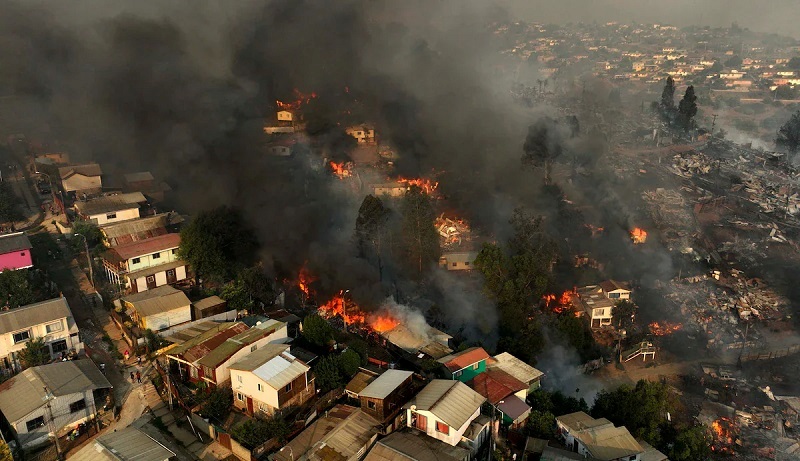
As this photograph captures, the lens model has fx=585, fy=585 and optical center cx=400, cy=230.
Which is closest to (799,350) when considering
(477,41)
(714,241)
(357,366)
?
(714,241)

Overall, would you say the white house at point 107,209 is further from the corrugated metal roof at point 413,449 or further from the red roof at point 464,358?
the corrugated metal roof at point 413,449

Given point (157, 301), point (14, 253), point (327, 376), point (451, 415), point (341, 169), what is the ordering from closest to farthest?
point (451, 415), point (327, 376), point (157, 301), point (14, 253), point (341, 169)

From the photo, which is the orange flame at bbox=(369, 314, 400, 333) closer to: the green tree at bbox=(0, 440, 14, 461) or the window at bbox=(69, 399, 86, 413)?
the window at bbox=(69, 399, 86, 413)

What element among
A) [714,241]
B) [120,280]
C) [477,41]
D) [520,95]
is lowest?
[714,241]

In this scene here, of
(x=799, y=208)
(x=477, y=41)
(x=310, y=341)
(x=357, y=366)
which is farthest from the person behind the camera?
(x=477, y=41)

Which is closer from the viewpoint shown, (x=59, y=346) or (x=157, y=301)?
(x=59, y=346)

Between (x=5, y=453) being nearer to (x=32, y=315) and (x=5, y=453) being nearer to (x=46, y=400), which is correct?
(x=46, y=400)

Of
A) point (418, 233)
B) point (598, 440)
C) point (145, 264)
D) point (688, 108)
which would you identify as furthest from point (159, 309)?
point (688, 108)

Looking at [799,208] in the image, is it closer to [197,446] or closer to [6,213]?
[197,446]

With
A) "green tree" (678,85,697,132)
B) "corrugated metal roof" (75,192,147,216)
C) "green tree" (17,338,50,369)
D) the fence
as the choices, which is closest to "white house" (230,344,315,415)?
"green tree" (17,338,50,369)
